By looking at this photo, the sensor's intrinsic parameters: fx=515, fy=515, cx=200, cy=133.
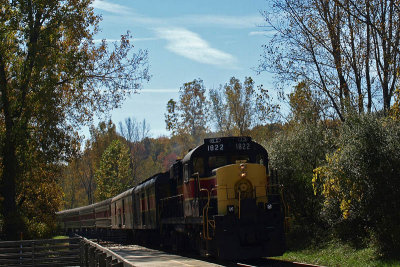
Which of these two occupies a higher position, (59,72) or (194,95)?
(194,95)

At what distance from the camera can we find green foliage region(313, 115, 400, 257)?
15.6 meters

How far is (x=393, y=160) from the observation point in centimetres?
1556

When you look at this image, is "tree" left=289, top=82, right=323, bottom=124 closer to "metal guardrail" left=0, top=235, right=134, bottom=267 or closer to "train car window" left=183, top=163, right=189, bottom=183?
"train car window" left=183, top=163, right=189, bottom=183

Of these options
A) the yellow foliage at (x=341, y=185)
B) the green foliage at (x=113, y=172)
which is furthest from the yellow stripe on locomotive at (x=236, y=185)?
the green foliage at (x=113, y=172)

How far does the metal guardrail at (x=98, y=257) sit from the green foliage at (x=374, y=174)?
25.0ft

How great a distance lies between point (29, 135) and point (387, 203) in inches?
758

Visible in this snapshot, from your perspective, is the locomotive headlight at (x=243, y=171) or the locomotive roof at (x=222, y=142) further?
the locomotive roof at (x=222, y=142)

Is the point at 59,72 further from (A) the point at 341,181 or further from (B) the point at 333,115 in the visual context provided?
(A) the point at 341,181

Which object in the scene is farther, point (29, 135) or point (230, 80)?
point (230, 80)

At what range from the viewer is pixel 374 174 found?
15.7 m

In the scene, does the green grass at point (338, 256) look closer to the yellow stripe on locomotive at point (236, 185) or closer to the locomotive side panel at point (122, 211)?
the yellow stripe on locomotive at point (236, 185)

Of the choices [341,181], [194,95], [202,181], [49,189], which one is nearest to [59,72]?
[49,189]

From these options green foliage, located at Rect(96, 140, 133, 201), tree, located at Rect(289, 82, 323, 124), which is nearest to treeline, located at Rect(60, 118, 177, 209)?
green foliage, located at Rect(96, 140, 133, 201)

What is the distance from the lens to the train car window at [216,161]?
17.0m
